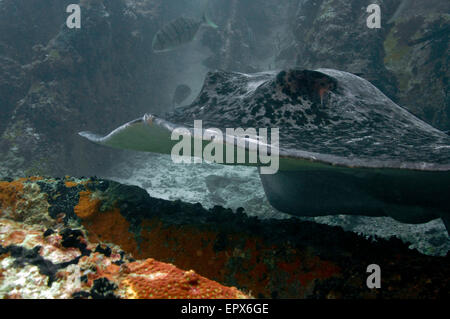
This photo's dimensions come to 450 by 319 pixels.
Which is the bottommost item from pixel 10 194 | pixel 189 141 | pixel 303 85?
pixel 10 194

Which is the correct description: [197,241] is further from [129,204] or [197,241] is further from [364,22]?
[364,22]

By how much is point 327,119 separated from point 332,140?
42 centimetres

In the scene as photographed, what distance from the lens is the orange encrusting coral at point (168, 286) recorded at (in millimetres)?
1472

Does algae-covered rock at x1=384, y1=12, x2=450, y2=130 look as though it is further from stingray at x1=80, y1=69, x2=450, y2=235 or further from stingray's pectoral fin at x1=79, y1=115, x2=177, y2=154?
stingray's pectoral fin at x1=79, y1=115, x2=177, y2=154

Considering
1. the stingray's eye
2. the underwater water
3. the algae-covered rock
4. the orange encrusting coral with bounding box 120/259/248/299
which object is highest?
the algae-covered rock

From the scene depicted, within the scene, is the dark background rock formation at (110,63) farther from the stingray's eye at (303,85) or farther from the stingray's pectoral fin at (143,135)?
the stingray's pectoral fin at (143,135)

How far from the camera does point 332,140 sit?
6.43 ft

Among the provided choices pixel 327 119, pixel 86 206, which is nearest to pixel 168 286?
pixel 86 206

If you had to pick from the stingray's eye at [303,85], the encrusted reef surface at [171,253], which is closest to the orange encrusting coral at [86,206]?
the encrusted reef surface at [171,253]

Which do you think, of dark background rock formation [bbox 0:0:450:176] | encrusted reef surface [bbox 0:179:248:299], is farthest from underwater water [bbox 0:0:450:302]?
dark background rock formation [bbox 0:0:450:176]

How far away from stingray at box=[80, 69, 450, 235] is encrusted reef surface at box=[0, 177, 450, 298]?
1.85 ft

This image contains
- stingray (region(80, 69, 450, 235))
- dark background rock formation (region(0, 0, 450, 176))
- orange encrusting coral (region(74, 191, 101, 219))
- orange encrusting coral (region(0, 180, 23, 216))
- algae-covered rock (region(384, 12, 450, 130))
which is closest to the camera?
stingray (region(80, 69, 450, 235))

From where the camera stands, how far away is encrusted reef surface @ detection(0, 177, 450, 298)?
4.98ft

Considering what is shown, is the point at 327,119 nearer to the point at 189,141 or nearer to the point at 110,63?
the point at 189,141
